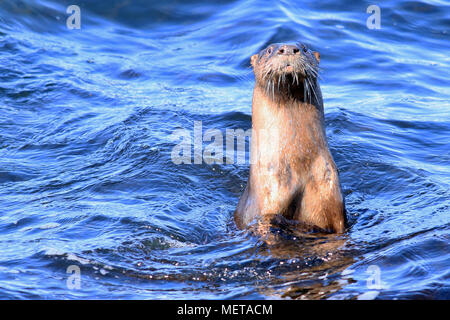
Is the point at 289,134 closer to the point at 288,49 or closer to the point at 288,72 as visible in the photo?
the point at 288,72

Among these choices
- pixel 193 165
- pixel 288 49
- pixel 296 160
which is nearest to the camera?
pixel 288 49

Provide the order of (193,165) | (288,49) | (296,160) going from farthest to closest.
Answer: (193,165)
(296,160)
(288,49)

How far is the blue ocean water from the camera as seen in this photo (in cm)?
441

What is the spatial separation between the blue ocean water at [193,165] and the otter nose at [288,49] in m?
1.27

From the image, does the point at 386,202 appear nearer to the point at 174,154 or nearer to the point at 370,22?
the point at 174,154

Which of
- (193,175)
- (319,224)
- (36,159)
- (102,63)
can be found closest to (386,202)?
(319,224)

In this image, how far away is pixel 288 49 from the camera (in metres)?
4.84

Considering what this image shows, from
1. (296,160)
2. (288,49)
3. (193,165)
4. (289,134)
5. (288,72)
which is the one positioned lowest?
(193,165)

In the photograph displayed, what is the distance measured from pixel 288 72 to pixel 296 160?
0.63 meters

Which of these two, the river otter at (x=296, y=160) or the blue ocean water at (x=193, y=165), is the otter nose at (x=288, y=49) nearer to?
the river otter at (x=296, y=160)

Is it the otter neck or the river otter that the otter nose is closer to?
the river otter

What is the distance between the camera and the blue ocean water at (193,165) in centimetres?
441

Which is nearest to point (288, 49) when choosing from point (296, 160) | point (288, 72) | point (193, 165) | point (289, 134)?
point (288, 72)

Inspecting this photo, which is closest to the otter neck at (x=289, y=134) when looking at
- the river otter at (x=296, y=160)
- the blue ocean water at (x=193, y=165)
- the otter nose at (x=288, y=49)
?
the river otter at (x=296, y=160)
